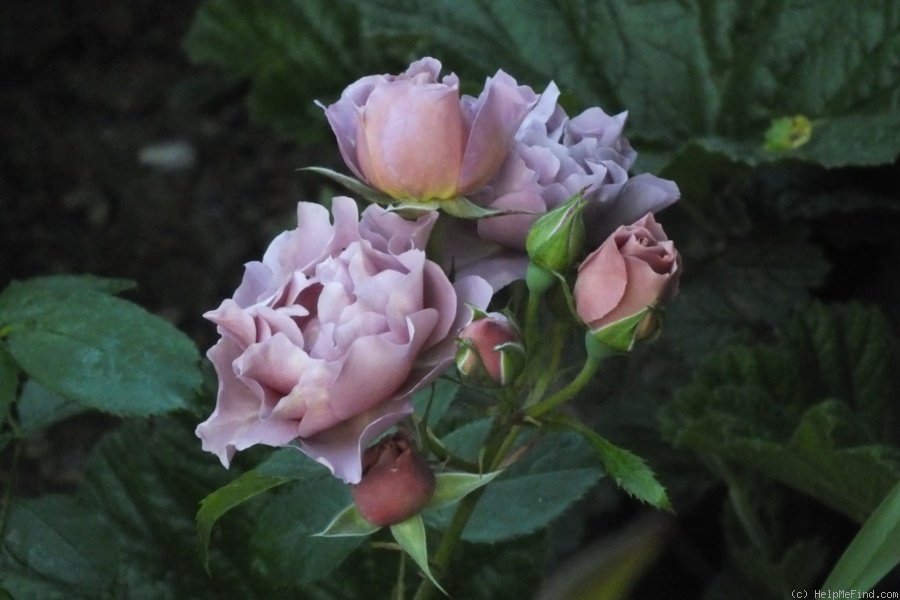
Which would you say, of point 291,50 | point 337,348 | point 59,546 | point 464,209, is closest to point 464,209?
point 464,209

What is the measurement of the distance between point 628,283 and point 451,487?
0.14 metres

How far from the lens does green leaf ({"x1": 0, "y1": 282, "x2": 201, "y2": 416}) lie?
0.62 meters

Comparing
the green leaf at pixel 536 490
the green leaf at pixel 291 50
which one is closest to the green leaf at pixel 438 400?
the green leaf at pixel 536 490

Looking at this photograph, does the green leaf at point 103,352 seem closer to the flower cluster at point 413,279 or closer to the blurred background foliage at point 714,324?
the flower cluster at point 413,279

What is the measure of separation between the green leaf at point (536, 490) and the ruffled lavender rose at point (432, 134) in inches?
9.1

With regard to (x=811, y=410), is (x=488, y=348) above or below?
above

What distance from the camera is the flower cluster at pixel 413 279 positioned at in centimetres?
49

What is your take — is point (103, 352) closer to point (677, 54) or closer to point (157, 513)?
point (157, 513)

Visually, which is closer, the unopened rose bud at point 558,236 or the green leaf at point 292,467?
the unopened rose bud at point 558,236

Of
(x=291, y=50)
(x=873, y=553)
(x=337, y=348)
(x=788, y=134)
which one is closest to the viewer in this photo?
(x=337, y=348)

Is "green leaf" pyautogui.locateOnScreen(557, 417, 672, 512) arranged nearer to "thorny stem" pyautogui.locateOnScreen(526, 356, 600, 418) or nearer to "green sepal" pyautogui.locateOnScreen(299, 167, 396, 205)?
"thorny stem" pyautogui.locateOnScreen(526, 356, 600, 418)

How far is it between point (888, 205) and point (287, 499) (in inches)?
31.4

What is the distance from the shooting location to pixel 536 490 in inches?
27.8

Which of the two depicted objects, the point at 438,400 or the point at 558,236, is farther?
the point at 438,400
